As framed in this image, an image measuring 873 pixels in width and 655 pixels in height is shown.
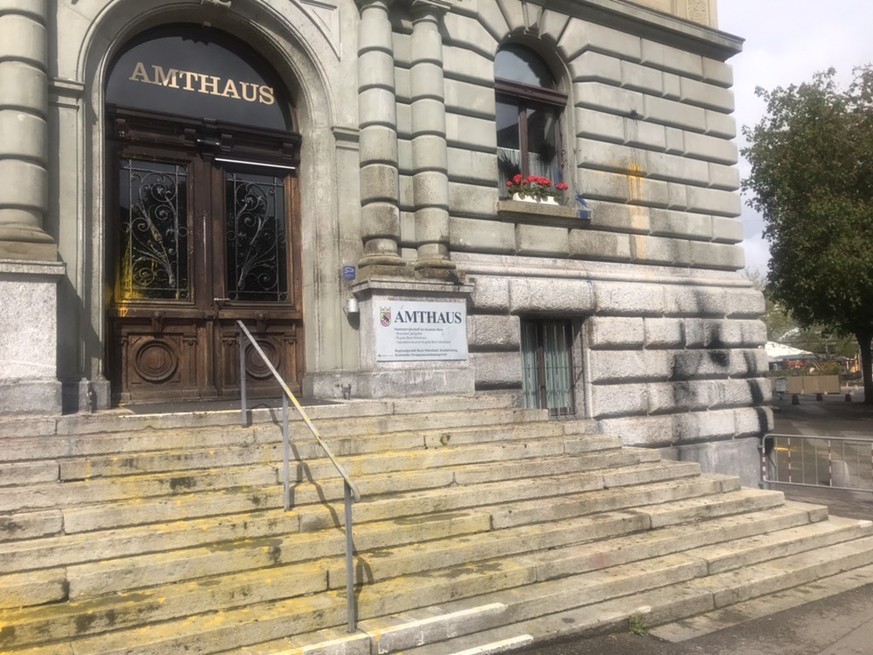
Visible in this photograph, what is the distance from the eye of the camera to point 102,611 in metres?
4.65

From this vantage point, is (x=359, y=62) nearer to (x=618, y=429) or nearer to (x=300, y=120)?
(x=300, y=120)

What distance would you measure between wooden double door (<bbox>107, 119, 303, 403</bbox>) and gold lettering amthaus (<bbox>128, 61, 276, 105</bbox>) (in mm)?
641

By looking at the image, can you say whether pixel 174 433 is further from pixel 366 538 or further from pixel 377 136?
→ pixel 377 136

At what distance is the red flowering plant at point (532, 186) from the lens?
11867mm

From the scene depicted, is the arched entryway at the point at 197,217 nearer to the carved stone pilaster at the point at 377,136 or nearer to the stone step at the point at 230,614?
the carved stone pilaster at the point at 377,136

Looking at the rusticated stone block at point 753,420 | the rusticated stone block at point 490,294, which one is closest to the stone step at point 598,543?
the rusticated stone block at point 490,294

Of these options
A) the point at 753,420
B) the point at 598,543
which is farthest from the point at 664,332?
the point at 598,543

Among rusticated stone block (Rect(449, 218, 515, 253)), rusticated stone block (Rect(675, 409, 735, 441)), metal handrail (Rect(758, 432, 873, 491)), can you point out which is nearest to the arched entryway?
A: rusticated stone block (Rect(449, 218, 515, 253))

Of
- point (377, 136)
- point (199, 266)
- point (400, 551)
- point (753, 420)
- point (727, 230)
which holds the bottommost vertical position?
point (400, 551)

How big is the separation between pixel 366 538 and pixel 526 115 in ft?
28.4

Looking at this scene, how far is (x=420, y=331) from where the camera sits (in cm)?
980

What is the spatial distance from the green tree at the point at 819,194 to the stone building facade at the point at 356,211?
12768mm

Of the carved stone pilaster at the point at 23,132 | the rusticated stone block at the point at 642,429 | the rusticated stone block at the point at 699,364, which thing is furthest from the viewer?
the rusticated stone block at the point at 699,364

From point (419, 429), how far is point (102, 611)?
3.87m
